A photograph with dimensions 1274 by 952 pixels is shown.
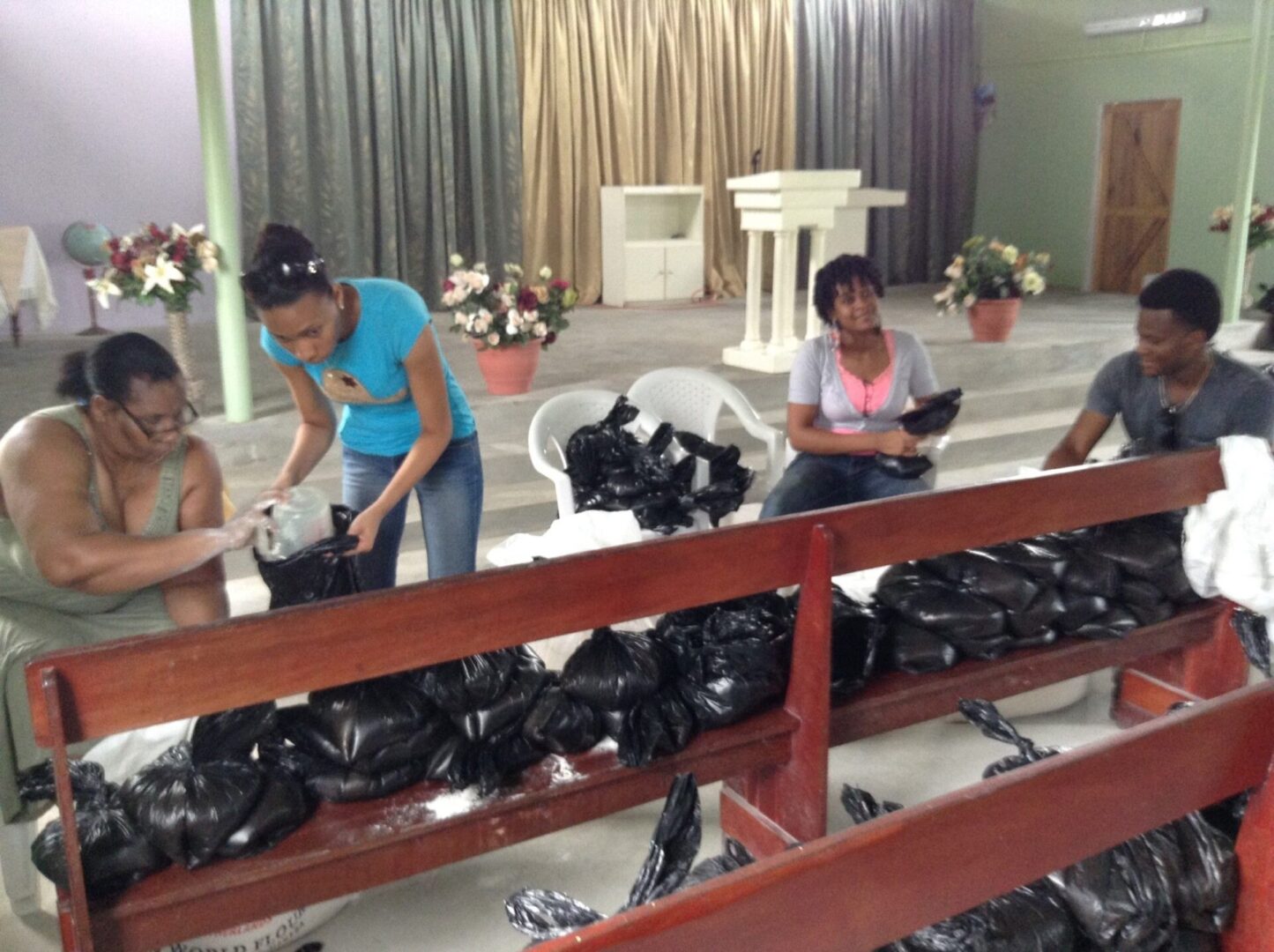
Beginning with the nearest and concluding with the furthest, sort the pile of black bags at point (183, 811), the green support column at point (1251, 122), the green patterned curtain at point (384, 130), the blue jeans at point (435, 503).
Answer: the pile of black bags at point (183, 811)
the blue jeans at point (435, 503)
the green support column at point (1251, 122)
the green patterned curtain at point (384, 130)

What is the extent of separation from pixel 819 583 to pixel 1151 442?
1.33 meters

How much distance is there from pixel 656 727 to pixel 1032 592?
0.87 metres

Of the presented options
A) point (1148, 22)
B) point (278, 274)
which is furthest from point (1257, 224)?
point (278, 274)

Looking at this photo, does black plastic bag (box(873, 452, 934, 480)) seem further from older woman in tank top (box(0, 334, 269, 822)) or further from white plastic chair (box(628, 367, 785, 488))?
older woman in tank top (box(0, 334, 269, 822))

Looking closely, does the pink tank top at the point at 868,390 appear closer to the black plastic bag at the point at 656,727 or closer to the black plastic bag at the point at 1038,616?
the black plastic bag at the point at 1038,616

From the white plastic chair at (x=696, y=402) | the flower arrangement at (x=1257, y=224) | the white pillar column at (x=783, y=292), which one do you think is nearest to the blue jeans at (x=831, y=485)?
the white plastic chair at (x=696, y=402)

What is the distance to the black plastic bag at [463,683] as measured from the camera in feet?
5.72

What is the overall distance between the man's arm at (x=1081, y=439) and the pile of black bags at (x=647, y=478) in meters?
0.79

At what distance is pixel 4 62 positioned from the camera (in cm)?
626

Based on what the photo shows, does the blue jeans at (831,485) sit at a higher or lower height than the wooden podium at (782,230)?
lower

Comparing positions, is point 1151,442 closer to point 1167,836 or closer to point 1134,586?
point 1134,586

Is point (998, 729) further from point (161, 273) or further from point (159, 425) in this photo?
point (161, 273)

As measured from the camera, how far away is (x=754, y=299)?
5.84 meters

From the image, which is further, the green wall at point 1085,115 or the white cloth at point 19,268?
the green wall at point 1085,115
